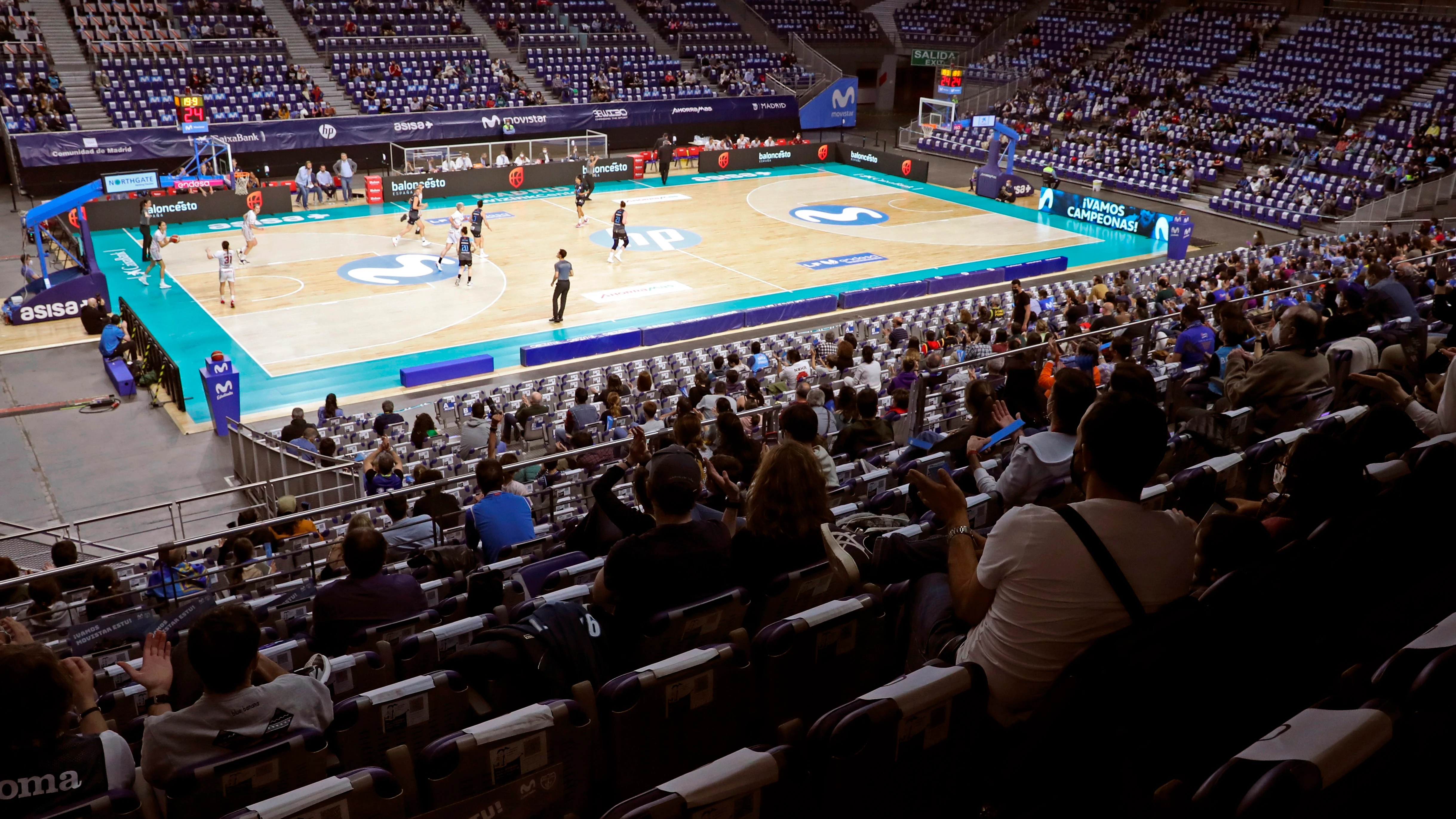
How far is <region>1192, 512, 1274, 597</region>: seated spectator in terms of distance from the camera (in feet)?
13.4

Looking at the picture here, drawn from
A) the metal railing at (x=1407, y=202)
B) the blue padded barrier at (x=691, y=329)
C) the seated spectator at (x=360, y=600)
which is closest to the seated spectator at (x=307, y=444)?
the blue padded barrier at (x=691, y=329)

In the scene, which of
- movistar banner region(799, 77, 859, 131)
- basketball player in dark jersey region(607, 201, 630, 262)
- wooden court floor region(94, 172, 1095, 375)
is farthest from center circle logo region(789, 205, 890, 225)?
movistar banner region(799, 77, 859, 131)

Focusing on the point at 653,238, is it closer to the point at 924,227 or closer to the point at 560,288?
the point at 560,288

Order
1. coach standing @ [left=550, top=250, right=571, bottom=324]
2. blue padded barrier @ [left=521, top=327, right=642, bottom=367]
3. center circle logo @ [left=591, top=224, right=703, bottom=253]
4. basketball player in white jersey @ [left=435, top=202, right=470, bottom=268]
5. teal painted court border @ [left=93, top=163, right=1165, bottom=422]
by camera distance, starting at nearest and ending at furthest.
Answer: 1. teal painted court border @ [left=93, top=163, right=1165, bottom=422]
2. blue padded barrier @ [left=521, top=327, right=642, bottom=367]
3. coach standing @ [left=550, top=250, right=571, bottom=324]
4. basketball player in white jersey @ [left=435, top=202, right=470, bottom=268]
5. center circle logo @ [left=591, top=224, right=703, bottom=253]

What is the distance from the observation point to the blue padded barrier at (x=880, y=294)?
79.5 feet

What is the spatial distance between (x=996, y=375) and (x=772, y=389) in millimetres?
4282

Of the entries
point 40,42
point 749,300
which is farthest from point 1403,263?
point 40,42

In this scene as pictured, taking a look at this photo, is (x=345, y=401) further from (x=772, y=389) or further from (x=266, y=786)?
(x=266, y=786)

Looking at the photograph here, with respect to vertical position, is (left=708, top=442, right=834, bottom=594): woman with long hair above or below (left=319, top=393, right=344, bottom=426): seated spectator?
above

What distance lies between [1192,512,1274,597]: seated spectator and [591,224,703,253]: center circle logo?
2517cm

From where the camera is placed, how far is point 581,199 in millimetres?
30641

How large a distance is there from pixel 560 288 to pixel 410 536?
46.3ft

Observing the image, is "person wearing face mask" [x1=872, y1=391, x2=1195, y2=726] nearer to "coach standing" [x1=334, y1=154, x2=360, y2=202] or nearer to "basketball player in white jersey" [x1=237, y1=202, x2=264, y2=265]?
"basketball player in white jersey" [x1=237, y1=202, x2=264, y2=265]

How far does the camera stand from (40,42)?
35.0 metres
